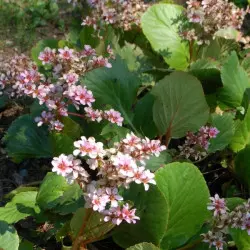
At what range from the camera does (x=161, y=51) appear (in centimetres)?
254

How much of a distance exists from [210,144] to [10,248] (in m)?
0.86

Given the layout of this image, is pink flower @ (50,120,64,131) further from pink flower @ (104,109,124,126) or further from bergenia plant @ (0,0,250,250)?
pink flower @ (104,109,124,126)

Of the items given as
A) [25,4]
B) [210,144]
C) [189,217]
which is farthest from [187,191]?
[25,4]

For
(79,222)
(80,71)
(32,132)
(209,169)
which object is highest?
(80,71)

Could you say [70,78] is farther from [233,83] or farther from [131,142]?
[233,83]

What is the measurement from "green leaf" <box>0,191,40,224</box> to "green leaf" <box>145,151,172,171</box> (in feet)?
1.42

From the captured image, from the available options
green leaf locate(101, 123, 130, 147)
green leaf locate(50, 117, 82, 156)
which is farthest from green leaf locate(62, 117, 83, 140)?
green leaf locate(101, 123, 130, 147)

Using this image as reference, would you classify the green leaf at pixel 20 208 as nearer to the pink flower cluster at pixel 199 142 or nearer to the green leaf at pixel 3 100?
the pink flower cluster at pixel 199 142

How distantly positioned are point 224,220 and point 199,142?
523 millimetres

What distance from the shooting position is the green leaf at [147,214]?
1.63 meters

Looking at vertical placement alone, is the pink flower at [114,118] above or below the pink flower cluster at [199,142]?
above

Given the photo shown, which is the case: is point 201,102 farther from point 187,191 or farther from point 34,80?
point 34,80

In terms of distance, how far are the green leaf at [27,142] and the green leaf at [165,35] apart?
0.75 metres

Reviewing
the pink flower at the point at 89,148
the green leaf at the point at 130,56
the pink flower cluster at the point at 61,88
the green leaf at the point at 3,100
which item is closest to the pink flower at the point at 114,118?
the pink flower cluster at the point at 61,88
